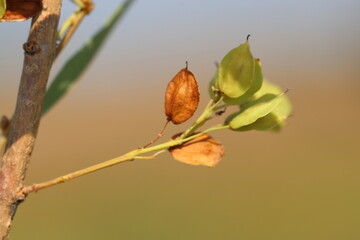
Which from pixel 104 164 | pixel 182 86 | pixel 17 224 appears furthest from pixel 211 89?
pixel 17 224

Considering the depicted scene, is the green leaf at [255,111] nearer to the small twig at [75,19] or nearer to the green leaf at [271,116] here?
the green leaf at [271,116]

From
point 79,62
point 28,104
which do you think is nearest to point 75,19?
point 79,62

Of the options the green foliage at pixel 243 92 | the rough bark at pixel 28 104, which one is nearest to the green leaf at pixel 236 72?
the green foliage at pixel 243 92

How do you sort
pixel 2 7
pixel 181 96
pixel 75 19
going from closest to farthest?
1. pixel 2 7
2. pixel 181 96
3. pixel 75 19

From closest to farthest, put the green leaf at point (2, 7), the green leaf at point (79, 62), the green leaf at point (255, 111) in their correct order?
the green leaf at point (2, 7) → the green leaf at point (255, 111) → the green leaf at point (79, 62)

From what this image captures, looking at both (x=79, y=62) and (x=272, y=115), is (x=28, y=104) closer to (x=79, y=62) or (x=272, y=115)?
(x=79, y=62)

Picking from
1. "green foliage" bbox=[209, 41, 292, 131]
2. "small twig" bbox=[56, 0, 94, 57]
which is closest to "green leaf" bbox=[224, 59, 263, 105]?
"green foliage" bbox=[209, 41, 292, 131]
